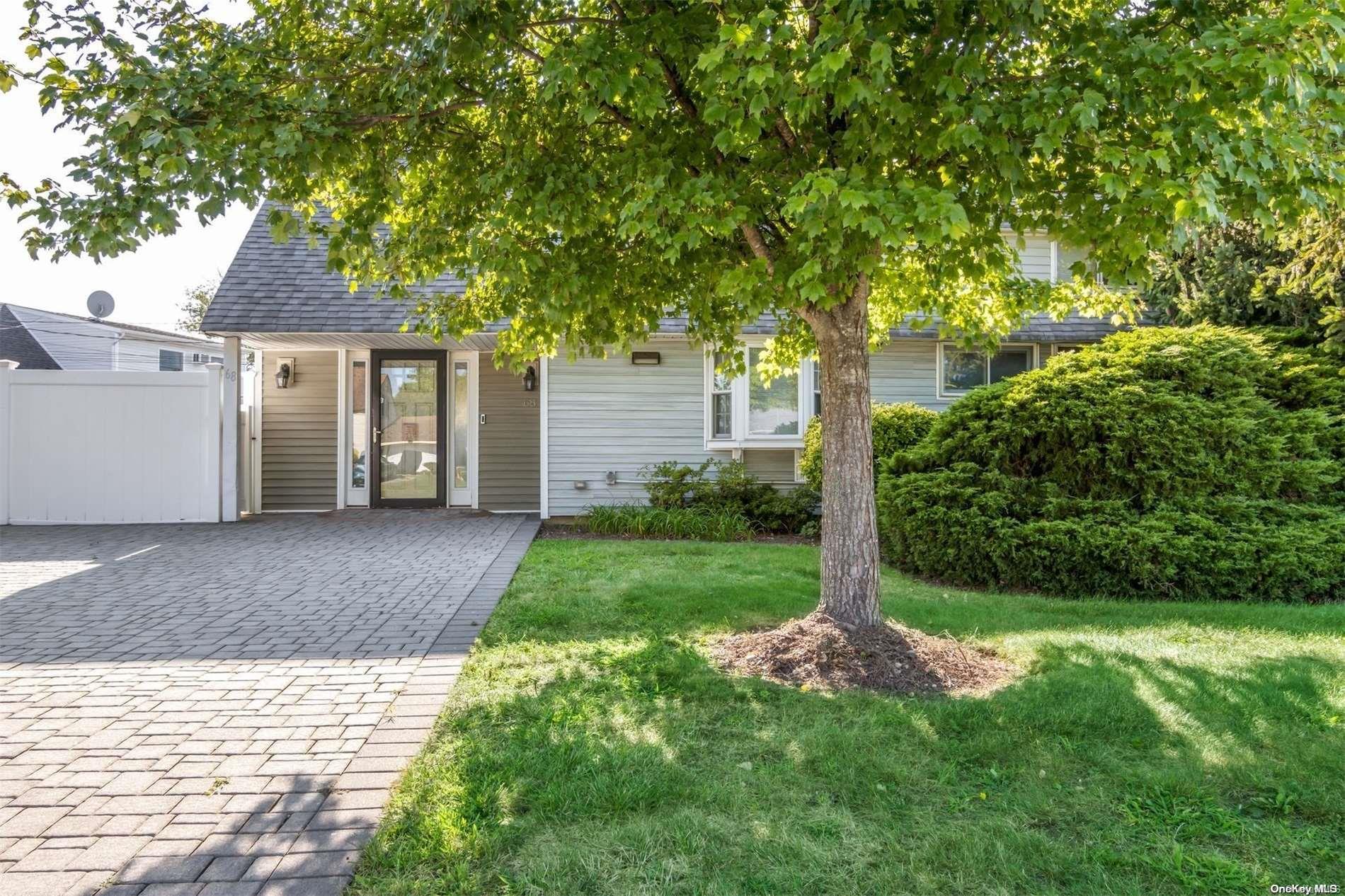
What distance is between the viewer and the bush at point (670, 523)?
11.0m

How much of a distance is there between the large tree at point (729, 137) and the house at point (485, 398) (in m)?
6.00

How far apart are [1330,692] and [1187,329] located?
4541 mm

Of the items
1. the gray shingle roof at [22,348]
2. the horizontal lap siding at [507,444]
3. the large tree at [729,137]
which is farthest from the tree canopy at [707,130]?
the gray shingle roof at [22,348]

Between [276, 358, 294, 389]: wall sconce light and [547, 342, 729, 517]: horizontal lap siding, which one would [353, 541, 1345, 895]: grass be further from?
[276, 358, 294, 389]: wall sconce light

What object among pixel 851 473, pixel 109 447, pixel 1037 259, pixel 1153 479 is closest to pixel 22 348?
pixel 109 447

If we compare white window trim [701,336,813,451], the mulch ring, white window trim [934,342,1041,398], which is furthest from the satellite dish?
the mulch ring

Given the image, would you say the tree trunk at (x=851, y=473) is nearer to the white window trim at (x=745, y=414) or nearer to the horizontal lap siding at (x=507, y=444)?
the white window trim at (x=745, y=414)

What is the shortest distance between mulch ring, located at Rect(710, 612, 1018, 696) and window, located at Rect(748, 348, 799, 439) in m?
6.96

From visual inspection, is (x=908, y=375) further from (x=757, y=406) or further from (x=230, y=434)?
(x=230, y=434)

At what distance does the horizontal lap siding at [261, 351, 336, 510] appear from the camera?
528 inches

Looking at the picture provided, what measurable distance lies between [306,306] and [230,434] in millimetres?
2117

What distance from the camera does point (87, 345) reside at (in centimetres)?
2191

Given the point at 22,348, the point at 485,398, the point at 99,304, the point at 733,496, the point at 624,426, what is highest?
the point at 99,304

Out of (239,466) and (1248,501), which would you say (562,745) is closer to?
(1248,501)
